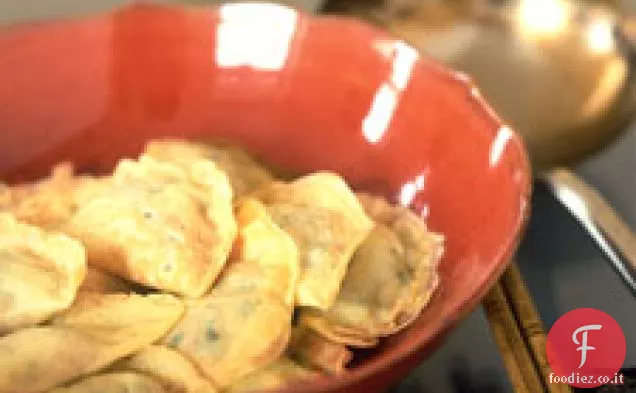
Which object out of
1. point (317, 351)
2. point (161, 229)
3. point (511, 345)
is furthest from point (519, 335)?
point (161, 229)

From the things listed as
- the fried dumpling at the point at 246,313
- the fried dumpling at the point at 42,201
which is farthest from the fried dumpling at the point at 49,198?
the fried dumpling at the point at 246,313

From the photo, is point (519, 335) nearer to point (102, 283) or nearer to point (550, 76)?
point (102, 283)

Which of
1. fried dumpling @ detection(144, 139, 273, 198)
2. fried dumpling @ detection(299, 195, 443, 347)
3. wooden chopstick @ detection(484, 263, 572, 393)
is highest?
fried dumpling @ detection(144, 139, 273, 198)

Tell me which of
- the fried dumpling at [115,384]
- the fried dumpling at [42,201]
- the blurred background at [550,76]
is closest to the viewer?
the fried dumpling at [115,384]

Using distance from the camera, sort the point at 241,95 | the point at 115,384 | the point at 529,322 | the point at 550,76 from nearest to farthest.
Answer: the point at 115,384
the point at 529,322
the point at 241,95
the point at 550,76

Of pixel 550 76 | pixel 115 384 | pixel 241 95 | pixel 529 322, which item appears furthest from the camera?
pixel 550 76

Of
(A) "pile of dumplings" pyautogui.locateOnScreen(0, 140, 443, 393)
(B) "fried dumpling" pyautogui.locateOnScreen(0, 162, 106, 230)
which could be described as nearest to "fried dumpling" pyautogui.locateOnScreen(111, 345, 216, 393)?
(A) "pile of dumplings" pyautogui.locateOnScreen(0, 140, 443, 393)

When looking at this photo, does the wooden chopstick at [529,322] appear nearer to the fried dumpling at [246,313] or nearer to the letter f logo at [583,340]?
the letter f logo at [583,340]

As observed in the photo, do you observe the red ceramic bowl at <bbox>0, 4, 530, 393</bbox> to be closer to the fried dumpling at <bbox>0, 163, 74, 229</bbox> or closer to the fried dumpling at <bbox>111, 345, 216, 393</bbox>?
the fried dumpling at <bbox>0, 163, 74, 229</bbox>

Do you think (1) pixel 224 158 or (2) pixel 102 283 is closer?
(2) pixel 102 283
